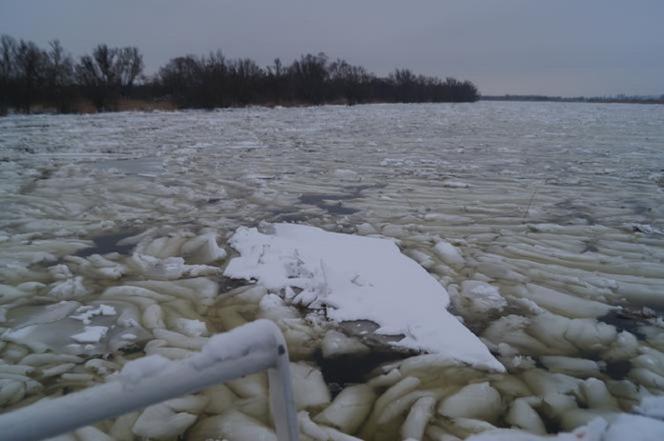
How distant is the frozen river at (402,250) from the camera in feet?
6.19

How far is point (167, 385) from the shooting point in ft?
2.56

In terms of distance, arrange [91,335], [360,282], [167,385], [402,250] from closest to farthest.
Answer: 1. [167,385]
2. [91,335]
3. [360,282]
4. [402,250]

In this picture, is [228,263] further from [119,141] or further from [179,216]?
[119,141]

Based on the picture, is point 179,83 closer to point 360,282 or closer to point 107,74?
point 107,74

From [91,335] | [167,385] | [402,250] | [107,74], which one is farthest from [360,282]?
[107,74]

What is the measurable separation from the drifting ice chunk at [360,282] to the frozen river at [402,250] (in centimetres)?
14

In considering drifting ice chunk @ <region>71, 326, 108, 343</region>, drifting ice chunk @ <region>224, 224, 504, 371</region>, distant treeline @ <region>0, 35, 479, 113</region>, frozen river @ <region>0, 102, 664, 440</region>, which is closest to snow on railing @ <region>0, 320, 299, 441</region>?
frozen river @ <region>0, 102, 664, 440</region>

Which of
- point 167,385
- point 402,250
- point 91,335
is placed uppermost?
point 167,385

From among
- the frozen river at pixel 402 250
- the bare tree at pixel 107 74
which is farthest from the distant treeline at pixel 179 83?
the frozen river at pixel 402 250

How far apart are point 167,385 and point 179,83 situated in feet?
138

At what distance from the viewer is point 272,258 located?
10.7ft

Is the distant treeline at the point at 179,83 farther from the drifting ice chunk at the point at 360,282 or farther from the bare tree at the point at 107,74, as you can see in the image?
the drifting ice chunk at the point at 360,282

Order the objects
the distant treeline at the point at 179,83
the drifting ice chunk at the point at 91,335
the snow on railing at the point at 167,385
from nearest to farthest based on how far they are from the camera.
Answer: the snow on railing at the point at 167,385 < the drifting ice chunk at the point at 91,335 < the distant treeline at the point at 179,83

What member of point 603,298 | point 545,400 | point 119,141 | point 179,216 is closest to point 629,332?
point 603,298
